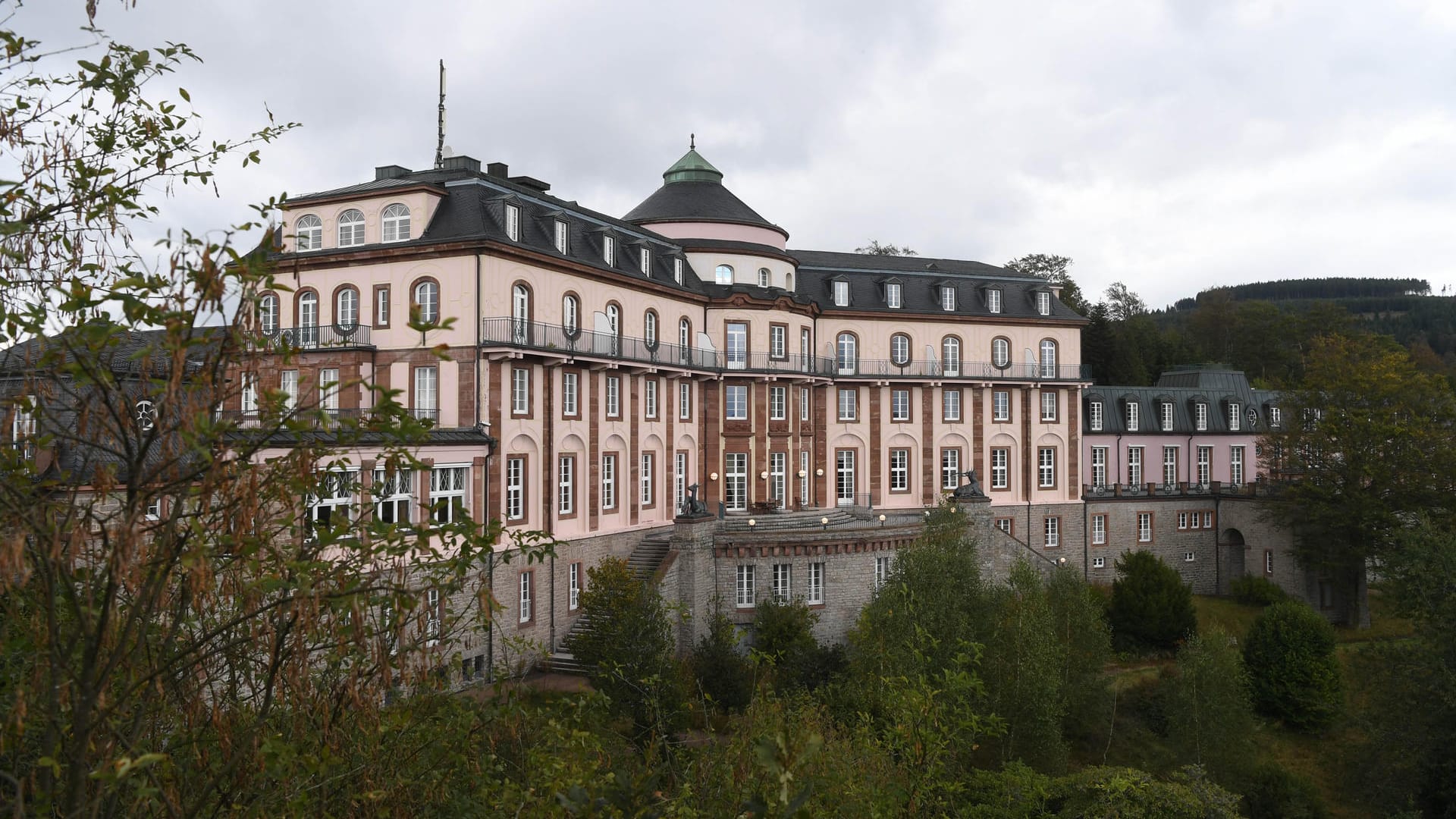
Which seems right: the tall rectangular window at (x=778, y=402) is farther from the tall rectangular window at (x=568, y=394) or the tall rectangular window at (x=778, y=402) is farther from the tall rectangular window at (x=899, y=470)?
the tall rectangular window at (x=568, y=394)

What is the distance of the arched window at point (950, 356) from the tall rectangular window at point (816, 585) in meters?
15.8

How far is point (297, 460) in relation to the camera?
5352mm

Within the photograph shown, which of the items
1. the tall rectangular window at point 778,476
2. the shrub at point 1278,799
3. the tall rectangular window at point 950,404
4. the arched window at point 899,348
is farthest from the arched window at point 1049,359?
the shrub at point 1278,799

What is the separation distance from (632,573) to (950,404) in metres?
21.1

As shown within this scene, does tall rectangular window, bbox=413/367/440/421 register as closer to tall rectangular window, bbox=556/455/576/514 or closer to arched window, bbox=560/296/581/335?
tall rectangular window, bbox=556/455/576/514

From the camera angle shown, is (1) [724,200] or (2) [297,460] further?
(1) [724,200]

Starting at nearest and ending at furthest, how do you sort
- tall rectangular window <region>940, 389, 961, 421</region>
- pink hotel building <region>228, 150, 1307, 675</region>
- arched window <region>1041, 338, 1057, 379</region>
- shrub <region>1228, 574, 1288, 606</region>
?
pink hotel building <region>228, 150, 1307, 675</region> → shrub <region>1228, 574, 1288, 606</region> → tall rectangular window <region>940, 389, 961, 421</region> → arched window <region>1041, 338, 1057, 379</region>

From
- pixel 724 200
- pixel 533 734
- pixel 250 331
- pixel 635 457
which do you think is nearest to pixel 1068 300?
pixel 724 200

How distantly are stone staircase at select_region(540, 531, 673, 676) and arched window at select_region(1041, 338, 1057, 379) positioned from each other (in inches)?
851

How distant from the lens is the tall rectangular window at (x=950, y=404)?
4622 centimetres

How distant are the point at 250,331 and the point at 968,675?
52.2 feet

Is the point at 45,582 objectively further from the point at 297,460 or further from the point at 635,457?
the point at 635,457

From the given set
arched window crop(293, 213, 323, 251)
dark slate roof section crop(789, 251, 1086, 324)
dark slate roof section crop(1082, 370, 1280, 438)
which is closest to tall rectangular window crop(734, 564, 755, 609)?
dark slate roof section crop(789, 251, 1086, 324)

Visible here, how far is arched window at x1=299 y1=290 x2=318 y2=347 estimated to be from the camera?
29375 millimetres
